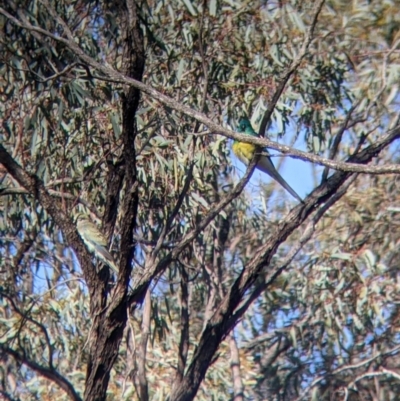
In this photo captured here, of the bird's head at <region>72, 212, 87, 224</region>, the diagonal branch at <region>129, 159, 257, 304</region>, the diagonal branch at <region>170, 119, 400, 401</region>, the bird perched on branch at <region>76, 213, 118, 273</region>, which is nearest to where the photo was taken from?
the diagonal branch at <region>129, 159, 257, 304</region>

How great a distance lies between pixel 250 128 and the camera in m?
5.45

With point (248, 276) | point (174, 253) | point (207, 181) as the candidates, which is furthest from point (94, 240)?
point (207, 181)

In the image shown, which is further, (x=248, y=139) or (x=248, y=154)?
(x=248, y=154)

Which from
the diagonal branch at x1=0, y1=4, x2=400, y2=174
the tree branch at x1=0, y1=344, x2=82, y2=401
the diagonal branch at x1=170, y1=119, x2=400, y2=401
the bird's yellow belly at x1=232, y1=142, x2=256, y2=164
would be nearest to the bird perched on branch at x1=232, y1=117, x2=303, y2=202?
the bird's yellow belly at x1=232, y1=142, x2=256, y2=164

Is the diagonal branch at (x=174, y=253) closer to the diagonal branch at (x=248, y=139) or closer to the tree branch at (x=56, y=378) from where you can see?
the diagonal branch at (x=248, y=139)

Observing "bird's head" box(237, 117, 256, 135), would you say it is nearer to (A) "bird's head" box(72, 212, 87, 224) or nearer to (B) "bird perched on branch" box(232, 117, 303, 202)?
(B) "bird perched on branch" box(232, 117, 303, 202)

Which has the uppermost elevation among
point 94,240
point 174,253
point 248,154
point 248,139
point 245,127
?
point 245,127

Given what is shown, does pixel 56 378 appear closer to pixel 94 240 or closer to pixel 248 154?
pixel 94 240

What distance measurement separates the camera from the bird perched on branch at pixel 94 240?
4.75 m

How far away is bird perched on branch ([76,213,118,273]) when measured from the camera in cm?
475

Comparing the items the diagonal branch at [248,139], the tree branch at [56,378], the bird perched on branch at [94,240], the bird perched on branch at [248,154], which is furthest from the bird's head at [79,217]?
the diagonal branch at [248,139]

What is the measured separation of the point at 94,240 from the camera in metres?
5.10

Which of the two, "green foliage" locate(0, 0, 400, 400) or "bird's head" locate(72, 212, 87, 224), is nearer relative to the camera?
"green foliage" locate(0, 0, 400, 400)

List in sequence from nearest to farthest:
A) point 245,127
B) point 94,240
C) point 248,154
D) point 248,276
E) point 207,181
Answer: point 248,276, point 94,240, point 248,154, point 245,127, point 207,181
